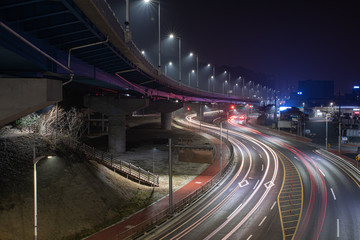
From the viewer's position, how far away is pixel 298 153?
53.9m

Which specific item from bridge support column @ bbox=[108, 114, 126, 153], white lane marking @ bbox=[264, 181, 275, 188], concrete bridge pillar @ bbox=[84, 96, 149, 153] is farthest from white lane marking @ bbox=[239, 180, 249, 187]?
bridge support column @ bbox=[108, 114, 126, 153]

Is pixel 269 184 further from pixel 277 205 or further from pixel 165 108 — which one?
pixel 165 108

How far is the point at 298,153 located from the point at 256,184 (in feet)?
76.3

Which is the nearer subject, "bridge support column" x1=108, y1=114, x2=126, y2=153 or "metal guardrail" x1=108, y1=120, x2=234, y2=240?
"metal guardrail" x1=108, y1=120, x2=234, y2=240

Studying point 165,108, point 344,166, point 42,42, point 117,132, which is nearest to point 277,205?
point 42,42

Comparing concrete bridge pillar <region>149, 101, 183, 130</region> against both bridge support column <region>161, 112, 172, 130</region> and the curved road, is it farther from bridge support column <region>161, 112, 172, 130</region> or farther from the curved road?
the curved road

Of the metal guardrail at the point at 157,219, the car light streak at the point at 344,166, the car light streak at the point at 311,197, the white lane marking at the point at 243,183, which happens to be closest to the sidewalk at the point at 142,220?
the metal guardrail at the point at 157,219

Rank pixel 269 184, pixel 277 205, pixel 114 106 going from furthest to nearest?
1. pixel 114 106
2. pixel 269 184
3. pixel 277 205

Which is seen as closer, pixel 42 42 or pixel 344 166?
pixel 42 42

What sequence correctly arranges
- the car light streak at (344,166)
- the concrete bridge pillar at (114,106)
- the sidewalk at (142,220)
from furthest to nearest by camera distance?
the concrete bridge pillar at (114,106)
the car light streak at (344,166)
the sidewalk at (142,220)

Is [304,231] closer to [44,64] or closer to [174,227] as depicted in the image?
[174,227]

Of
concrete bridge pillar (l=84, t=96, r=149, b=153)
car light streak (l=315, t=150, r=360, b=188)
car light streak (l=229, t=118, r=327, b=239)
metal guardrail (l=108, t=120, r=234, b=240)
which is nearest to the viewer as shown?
metal guardrail (l=108, t=120, r=234, b=240)

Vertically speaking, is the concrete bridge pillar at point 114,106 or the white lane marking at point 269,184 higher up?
the concrete bridge pillar at point 114,106

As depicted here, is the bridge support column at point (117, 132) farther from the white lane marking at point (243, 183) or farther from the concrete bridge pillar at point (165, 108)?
the concrete bridge pillar at point (165, 108)
